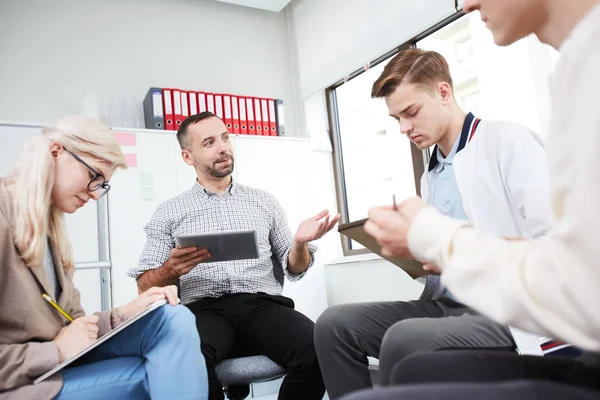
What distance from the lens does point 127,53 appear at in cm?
372

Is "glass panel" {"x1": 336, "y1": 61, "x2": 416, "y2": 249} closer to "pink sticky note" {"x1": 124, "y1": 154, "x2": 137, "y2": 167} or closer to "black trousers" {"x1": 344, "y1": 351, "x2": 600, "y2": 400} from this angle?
"pink sticky note" {"x1": 124, "y1": 154, "x2": 137, "y2": 167}

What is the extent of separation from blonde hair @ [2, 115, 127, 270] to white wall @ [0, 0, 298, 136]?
2077 mm

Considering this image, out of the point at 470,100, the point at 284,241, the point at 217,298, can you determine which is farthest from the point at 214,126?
the point at 470,100

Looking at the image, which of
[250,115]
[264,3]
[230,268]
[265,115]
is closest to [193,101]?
[250,115]

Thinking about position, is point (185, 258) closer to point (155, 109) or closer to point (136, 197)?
point (136, 197)

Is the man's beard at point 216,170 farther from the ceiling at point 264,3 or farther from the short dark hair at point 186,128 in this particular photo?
the ceiling at point 264,3

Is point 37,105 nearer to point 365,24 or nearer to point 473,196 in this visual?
point 365,24

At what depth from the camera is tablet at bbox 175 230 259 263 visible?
167 cm

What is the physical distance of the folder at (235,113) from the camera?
11.9 feet

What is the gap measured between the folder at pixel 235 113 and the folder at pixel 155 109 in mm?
482

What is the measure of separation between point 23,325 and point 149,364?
1.05 ft

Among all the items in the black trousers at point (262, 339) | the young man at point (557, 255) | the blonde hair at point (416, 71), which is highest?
the blonde hair at point (416, 71)

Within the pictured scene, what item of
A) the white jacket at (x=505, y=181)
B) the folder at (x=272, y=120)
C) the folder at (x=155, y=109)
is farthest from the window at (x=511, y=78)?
the folder at (x=155, y=109)

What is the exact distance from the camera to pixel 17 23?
3385 millimetres
